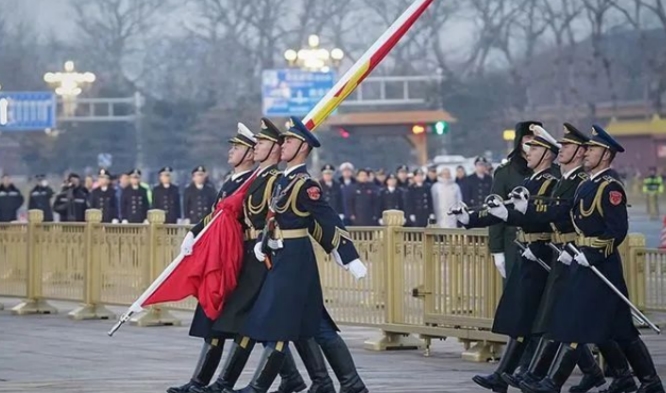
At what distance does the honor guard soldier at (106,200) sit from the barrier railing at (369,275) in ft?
26.1

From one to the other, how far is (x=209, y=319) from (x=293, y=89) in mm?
33134

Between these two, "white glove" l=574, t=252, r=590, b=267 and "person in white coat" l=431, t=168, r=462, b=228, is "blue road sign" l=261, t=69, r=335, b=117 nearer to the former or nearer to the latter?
"person in white coat" l=431, t=168, r=462, b=228

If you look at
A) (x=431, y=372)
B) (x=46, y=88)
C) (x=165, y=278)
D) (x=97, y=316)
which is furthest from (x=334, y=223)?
(x=46, y=88)

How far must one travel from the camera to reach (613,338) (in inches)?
391

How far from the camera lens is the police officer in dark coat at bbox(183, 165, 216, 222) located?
2478cm

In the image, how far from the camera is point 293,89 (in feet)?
142

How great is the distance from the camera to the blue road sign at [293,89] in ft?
140

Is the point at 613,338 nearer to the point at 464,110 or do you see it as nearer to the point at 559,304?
the point at 559,304

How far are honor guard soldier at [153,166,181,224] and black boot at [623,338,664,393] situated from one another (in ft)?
51.2

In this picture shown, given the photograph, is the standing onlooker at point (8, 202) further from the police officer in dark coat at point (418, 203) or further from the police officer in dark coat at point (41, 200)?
the police officer in dark coat at point (418, 203)

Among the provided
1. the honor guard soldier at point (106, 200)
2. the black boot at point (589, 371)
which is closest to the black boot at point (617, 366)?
the black boot at point (589, 371)

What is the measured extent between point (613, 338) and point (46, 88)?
1725 inches

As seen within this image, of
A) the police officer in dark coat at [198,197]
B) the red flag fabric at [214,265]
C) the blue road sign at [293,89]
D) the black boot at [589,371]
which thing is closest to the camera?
the red flag fabric at [214,265]

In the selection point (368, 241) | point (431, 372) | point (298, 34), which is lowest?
point (431, 372)
